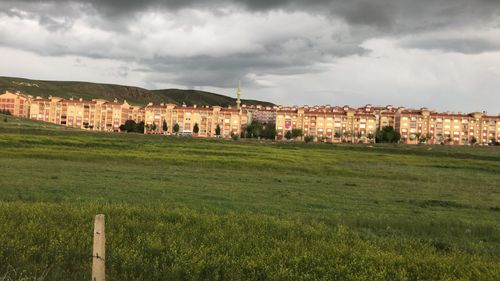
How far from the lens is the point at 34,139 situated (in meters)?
68.8

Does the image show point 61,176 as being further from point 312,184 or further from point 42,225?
point 42,225

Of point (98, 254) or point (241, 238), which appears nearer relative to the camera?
point (98, 254)

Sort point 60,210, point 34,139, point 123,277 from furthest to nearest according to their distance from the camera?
point 34,139, point 60,210, point 123,277

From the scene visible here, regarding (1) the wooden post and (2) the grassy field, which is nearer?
(1) the wooden post

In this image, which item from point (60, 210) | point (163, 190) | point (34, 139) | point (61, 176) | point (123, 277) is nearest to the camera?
point (123, 277)

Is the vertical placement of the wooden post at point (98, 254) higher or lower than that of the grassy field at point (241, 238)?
higher

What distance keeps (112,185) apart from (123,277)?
18436mm

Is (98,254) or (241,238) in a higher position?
(98,254)

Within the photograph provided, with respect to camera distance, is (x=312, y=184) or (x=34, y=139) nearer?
(x=312, y=184)

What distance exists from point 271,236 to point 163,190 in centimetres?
1371

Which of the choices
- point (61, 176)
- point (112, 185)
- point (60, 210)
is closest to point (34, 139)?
point (61, 176)

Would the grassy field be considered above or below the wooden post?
below

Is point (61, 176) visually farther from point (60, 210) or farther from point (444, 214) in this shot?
point (444, 214)

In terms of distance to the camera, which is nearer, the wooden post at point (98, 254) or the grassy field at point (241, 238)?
the wooden post at point (98, 254)
